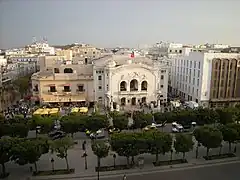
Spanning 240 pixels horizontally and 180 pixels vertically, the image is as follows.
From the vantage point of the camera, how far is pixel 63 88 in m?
23.8

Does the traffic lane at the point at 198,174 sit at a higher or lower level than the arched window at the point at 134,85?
lower

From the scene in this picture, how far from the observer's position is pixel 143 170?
448 inches

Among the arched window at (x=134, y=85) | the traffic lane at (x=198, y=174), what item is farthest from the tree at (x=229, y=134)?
the arched window at (x=134, y=85)

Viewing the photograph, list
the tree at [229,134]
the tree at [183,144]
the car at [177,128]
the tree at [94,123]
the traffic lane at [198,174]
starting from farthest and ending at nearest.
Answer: the car at [177,128], the tree at [94,123], the tree at [229,134], the tree at [183,144], the traffic lane at [198,174]

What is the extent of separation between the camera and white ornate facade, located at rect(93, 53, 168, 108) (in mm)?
22766

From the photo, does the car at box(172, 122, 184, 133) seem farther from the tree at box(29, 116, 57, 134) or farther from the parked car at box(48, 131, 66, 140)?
the tree at box(29, 116, 57, 134)

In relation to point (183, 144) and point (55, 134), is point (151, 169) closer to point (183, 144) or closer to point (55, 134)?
point (183, 144)

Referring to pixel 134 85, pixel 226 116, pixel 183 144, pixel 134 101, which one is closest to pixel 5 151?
pixel 183 144

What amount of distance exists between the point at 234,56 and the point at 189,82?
15.9ft

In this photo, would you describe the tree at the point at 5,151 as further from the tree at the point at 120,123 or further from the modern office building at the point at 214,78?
the modern office building at the point at 214,78

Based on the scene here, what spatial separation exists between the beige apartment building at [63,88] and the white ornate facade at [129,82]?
3.65 ft

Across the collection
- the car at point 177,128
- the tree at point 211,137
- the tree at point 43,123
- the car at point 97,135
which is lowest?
the car at point 97,135

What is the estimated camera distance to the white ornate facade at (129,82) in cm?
2277

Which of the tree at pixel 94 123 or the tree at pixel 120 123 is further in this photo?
the tree at pixel 120 123
